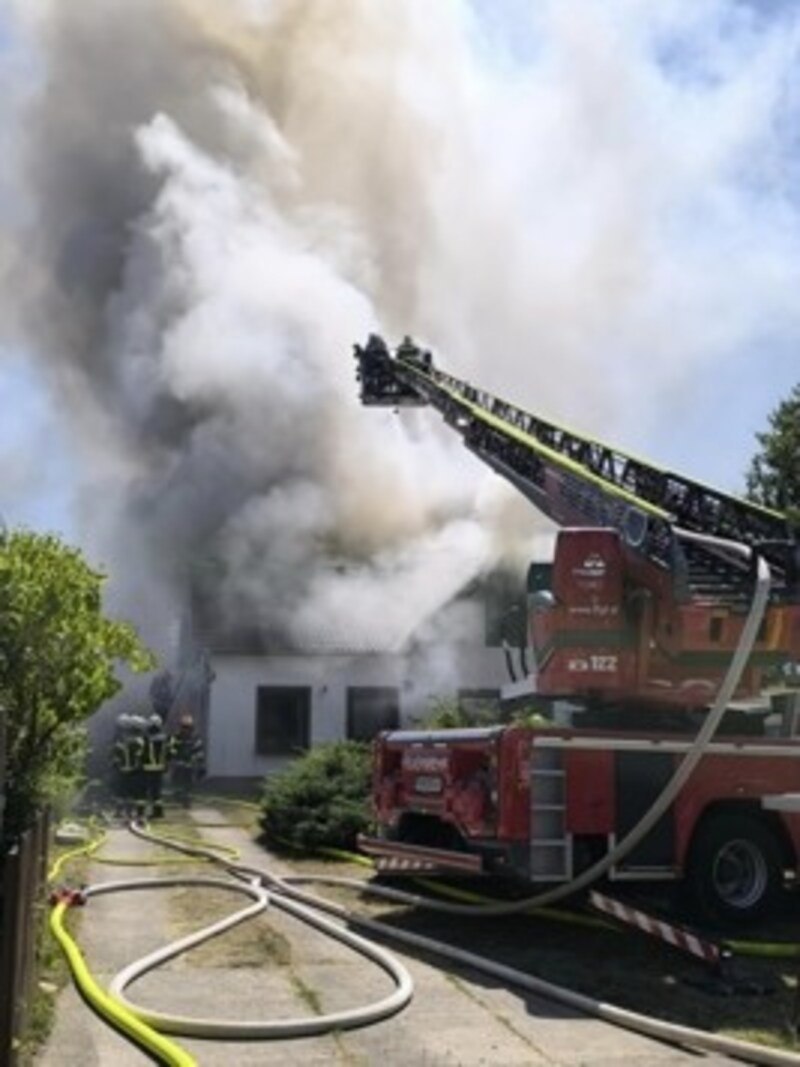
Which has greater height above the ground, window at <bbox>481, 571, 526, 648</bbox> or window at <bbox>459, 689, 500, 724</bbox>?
window at <bbox>481, 571, 526, 648</bbox>

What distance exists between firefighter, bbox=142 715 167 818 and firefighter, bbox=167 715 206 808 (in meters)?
0.99

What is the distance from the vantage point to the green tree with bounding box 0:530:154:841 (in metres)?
6.70

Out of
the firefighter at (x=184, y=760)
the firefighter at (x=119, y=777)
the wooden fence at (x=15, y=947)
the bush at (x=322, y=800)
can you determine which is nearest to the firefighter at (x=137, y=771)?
the firefighter at (x=119, y=777)

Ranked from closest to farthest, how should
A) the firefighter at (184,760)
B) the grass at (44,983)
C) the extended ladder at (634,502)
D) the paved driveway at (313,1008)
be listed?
the grass at (44,983)
the paved driveway at (313,1008)
the extended ladder at (634,502)
the firefighter at (184,760)

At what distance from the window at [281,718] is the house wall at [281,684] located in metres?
0.13

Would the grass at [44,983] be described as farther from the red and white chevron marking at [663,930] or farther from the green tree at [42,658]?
the red and white chevron marking at [663,930]

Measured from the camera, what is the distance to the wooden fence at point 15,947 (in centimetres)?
466

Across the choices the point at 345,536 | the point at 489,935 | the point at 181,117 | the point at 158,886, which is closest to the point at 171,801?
the point at 345,536

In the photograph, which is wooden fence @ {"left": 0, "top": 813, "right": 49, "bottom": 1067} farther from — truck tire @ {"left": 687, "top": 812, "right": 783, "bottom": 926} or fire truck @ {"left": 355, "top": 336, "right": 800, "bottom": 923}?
truck tire @ {"left": 687, "top": 812, "right": 783, "bottom": 926}

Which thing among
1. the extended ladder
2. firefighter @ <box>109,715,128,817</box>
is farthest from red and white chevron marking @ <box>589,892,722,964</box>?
firefighter @ <box>109,715,128,817</box>

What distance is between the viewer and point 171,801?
18.9m

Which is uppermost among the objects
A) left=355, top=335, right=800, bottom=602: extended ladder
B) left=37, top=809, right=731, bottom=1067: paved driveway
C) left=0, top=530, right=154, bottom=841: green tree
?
left=355, top=335, right=800, bottom=602: extended ladder

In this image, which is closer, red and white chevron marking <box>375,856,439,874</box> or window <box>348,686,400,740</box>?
red and white chevron marking <box>375,856,439,874</box>

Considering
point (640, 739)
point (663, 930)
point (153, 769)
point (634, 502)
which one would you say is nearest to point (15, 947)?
point (663, 930)
